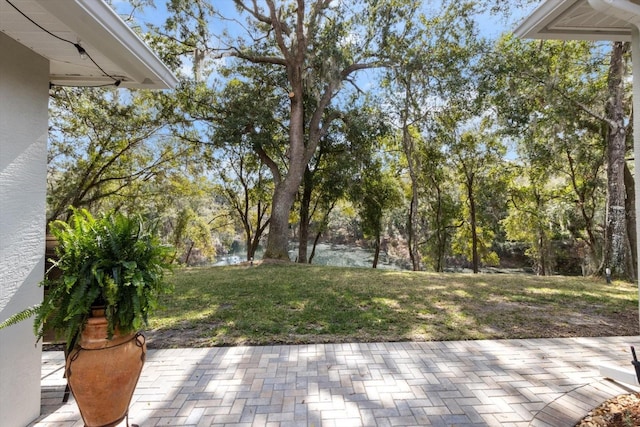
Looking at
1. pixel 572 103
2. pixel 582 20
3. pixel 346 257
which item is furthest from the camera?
pixel 346 257

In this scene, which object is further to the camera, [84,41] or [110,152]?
[110,152]

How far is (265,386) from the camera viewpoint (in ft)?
8.25

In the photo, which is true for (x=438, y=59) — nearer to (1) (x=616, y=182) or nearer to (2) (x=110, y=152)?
(1) (x=616, y=182)

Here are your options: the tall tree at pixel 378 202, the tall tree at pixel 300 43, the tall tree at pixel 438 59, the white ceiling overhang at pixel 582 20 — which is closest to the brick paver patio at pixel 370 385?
the white ceiling overhang at pixel 582 20

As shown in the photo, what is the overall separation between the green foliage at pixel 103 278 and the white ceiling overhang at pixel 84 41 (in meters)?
1.11

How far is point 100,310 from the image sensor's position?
1.86m

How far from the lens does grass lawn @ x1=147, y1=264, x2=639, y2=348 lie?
11.8ft

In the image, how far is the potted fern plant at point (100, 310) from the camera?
1.78 metres

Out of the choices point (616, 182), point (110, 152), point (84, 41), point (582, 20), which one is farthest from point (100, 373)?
point (110, 152)

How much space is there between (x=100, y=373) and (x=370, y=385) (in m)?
1.83

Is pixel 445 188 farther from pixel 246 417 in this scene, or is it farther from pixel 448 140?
pixel 246 417

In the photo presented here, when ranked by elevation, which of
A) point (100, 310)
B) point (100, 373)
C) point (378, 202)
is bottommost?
point (100, 373)

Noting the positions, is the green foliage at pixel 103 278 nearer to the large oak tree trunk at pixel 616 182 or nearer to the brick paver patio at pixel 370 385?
the brick paver patio at pixel 370 385

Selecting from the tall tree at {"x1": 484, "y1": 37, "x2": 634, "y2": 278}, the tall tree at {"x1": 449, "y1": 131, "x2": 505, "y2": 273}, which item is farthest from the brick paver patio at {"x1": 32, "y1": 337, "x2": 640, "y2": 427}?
the tall tree at {"x1": 449, "y1": 131, "x2": 505, "y2": 273}
